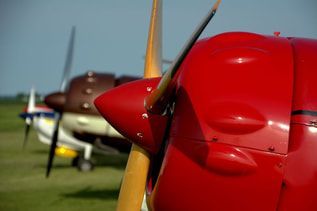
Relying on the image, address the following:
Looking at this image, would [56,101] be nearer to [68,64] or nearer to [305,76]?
[68,64]

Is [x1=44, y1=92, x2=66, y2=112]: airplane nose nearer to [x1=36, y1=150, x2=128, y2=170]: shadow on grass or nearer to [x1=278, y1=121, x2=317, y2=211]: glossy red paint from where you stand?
[x1=36, y1=150, x2=128, y2=170]: shadow on grass

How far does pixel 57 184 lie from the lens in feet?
38.0

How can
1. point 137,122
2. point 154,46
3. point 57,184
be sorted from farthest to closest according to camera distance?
point 57,184, point 154,46, point 137,122

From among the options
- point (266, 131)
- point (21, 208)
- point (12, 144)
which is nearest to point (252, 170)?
Answer: point (266, 131)

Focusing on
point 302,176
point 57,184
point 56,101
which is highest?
point 56,101

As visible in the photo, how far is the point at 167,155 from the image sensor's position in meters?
3.57

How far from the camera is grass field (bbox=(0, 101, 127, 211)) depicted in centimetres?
916

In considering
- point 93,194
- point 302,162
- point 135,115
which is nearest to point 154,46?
point 135,115

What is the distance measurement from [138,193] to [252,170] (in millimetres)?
1154

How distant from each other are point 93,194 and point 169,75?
7.54m

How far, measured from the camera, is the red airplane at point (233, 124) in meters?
3.23

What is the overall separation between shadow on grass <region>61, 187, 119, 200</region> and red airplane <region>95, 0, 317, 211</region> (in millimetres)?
6358

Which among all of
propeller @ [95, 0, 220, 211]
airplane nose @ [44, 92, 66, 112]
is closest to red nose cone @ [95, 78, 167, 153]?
propeller @ [95, 0, 220, 211]

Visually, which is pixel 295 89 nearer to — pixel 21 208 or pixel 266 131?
pixel 266 131
